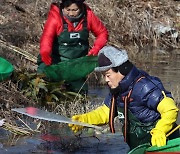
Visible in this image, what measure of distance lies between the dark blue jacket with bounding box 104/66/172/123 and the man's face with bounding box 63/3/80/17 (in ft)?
11.0

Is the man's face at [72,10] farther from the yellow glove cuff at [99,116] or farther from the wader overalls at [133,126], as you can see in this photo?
the wader overalls at [133,126]

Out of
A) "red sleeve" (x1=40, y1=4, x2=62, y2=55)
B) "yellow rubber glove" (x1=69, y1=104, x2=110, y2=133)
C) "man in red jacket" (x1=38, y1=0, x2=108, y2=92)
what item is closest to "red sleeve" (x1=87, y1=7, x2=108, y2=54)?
"man in red jacket" (x1=38, y1=0, x2=108, y2=92)

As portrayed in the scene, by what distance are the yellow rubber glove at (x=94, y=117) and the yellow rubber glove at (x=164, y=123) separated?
2.40ft

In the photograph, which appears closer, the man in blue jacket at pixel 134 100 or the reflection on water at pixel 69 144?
the man in blue jacket at pixel 134 100

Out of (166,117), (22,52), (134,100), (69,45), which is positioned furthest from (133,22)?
(166,117)

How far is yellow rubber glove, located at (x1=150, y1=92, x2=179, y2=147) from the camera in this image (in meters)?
5.71

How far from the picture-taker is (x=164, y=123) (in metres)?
5.80

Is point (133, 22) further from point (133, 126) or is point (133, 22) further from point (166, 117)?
point (166, 117)

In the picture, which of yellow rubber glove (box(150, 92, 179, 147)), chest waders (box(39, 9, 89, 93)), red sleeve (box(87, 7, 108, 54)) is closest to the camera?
yellow rubber glove (box(150, 92, 179, 147))

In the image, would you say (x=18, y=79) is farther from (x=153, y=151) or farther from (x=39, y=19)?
(x=39, y=19)

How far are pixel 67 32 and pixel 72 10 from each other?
34cm

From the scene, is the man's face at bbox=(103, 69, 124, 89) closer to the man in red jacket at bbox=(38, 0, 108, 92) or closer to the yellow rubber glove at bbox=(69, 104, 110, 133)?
the yellow rubber glove at bbox=(69, 104, 110, 133)

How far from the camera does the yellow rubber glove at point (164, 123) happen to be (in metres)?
5.71

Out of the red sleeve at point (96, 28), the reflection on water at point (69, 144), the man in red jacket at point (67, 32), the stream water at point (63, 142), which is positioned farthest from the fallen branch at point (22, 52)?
the reflection on water at point (69, 144)
